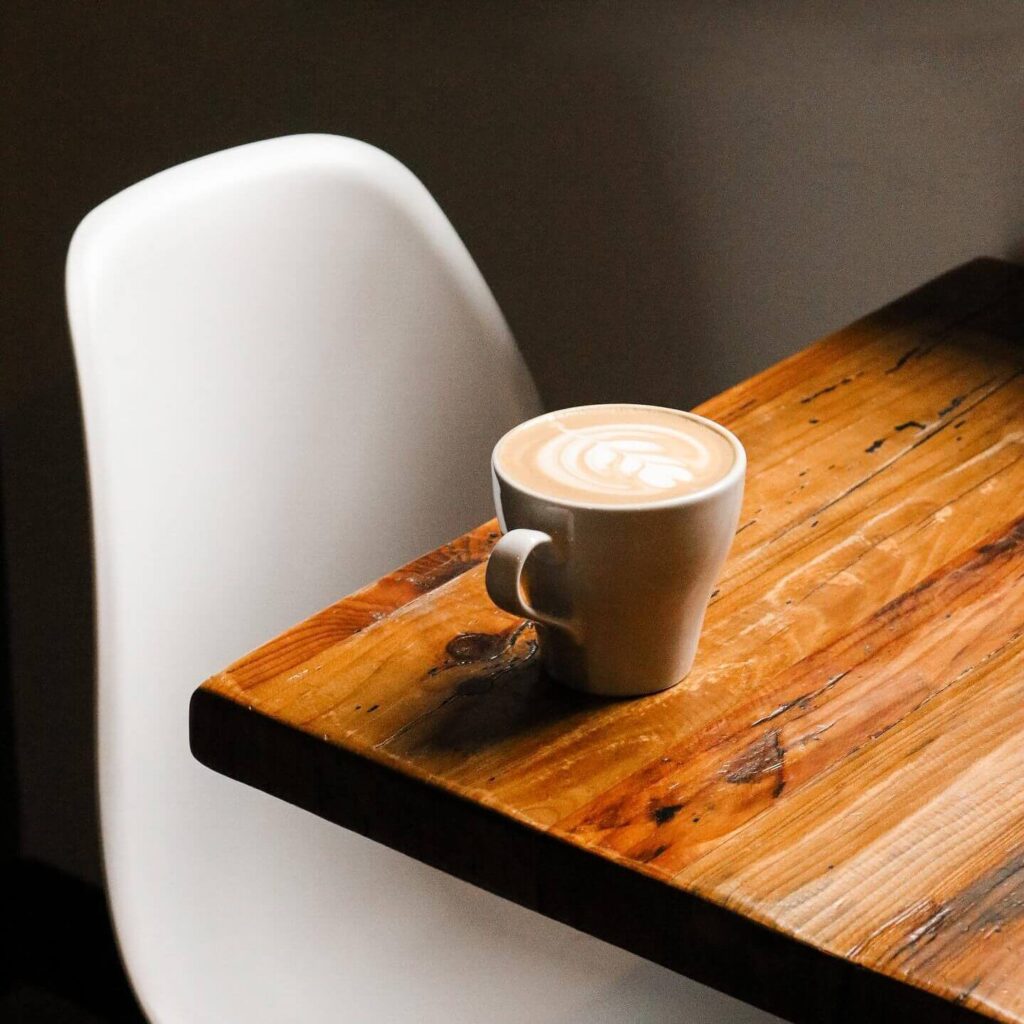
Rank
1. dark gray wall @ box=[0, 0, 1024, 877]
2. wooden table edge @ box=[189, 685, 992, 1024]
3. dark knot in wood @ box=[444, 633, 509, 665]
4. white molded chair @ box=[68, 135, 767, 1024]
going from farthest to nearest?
1. dark gray wall @ box=[0, 0, 1024, 877]
2. white molded chair @ box=[68, 135, 767, 1024]
3. dark knot in wood @ box=[444, 633, 509, 665]
4. wooden table edge @ box=[189, 685, 992, 1024]

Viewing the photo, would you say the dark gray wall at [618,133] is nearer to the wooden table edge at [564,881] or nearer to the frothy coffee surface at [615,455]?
the frothy coffee surface at [615,455]

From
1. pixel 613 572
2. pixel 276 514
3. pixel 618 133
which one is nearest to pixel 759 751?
pixel 613 572

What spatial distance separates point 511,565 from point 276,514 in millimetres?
461

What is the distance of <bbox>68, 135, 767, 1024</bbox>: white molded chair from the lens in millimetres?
814

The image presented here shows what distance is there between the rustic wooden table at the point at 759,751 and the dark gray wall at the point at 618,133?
41 cm

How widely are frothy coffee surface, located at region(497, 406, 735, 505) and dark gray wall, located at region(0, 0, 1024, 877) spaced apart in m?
0.59

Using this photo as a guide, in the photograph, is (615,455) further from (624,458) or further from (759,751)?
(759,751)

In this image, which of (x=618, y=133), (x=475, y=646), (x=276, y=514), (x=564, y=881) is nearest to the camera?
(x=564, y=881)

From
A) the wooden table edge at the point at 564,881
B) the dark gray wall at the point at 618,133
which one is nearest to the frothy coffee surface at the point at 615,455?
the wooden table edge at the point at 564,881

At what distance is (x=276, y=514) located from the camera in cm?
92

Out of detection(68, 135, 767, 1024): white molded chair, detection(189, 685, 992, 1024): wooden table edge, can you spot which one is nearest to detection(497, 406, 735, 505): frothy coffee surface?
detection(189, 685, 992, 1024): wooden table edge

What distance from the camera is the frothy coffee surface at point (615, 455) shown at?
501 millimetres

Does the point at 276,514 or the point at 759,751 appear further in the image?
the point at 276,514

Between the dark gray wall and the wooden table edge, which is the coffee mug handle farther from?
the dark gray wall
